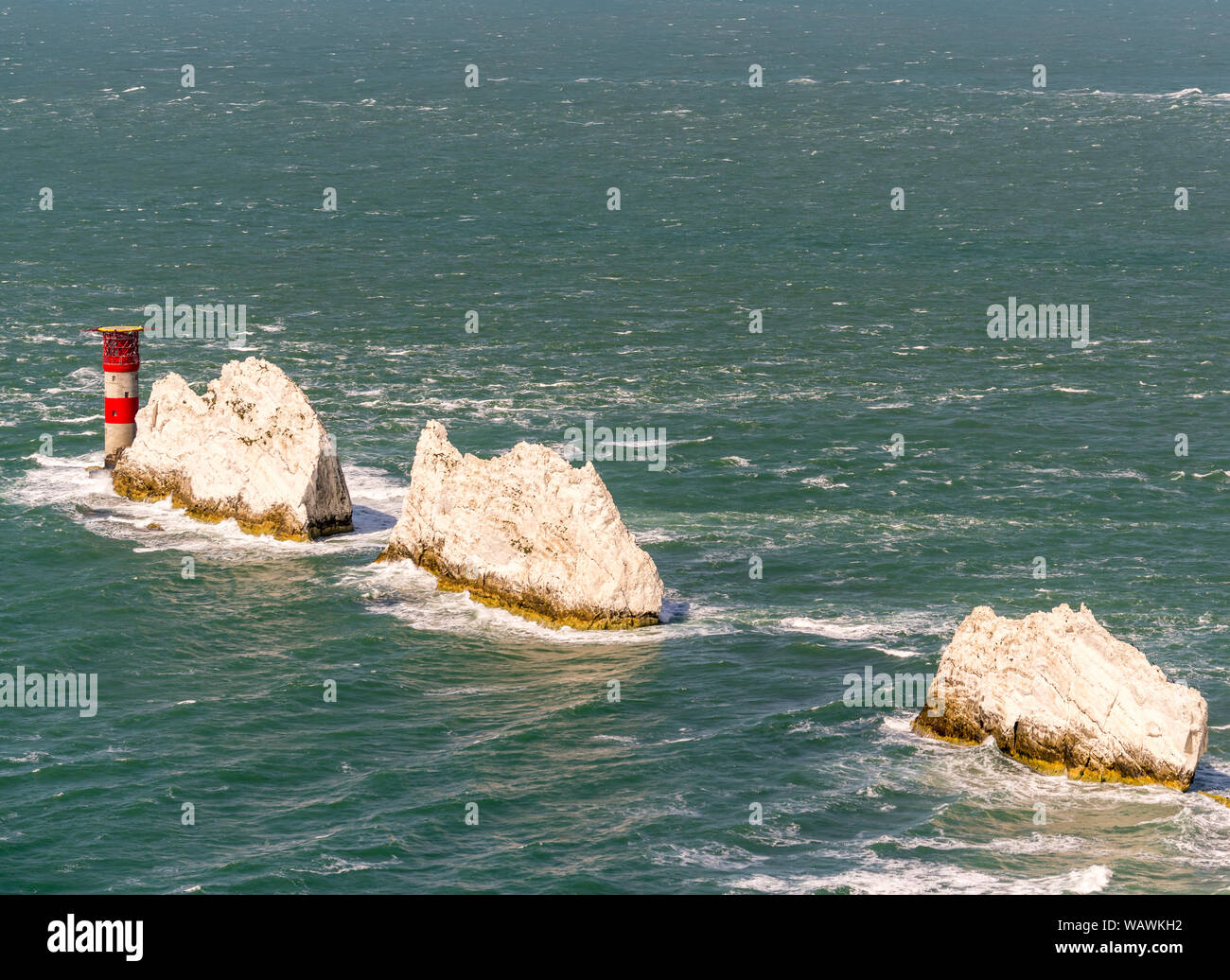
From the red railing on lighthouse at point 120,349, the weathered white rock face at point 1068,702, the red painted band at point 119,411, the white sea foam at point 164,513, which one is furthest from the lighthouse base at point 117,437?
the weathered white rock face at point 1068,702

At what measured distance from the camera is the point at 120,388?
386 feet

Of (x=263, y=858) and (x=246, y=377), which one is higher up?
(x=246, y=377)

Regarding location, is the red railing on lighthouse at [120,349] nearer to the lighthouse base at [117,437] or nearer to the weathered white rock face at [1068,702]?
the lighthouse base at [117,437]

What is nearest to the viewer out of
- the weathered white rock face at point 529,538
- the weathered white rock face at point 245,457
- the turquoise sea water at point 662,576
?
the turquoise sea water at point 662,576

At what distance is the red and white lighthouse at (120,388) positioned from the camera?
117500mm

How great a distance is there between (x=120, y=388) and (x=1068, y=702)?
6568 cm

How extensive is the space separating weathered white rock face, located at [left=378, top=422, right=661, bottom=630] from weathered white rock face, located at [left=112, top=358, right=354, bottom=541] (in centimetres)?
704

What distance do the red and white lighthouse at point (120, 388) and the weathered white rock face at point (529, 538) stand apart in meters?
25.3

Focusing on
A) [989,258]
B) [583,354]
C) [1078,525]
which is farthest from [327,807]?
[989,258]

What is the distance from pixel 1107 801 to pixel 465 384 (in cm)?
7571

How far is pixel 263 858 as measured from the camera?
71250mm

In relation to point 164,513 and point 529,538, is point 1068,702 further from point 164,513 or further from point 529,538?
point 164,513

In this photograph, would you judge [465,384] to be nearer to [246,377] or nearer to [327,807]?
[246,377]

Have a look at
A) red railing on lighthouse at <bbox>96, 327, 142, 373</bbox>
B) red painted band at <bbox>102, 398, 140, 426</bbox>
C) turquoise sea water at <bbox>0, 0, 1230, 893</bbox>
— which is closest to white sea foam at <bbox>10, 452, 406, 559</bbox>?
turquoise sea water at <bbox>0, 0, 1230, 893</bbox>
